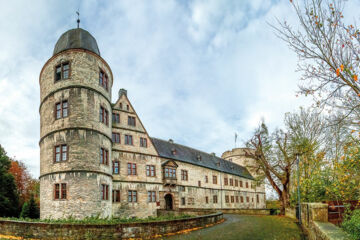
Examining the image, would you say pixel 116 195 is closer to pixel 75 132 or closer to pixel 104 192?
pixel 104 192

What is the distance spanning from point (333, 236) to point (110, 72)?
21.1 metres

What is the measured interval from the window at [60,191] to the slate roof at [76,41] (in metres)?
10.5

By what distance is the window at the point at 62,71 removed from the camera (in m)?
20.1

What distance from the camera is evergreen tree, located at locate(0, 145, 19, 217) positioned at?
30.9 m

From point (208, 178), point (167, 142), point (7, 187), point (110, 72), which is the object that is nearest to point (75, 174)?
point (110, 72)

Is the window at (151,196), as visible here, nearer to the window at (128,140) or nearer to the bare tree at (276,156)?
the window at (128,140)

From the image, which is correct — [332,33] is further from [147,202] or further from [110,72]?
[147,202]

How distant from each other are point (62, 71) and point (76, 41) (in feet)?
9.29

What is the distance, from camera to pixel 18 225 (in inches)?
535

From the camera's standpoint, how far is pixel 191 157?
124 feet

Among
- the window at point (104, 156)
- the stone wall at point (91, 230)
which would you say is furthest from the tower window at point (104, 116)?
the stone wall at point (91, 230)

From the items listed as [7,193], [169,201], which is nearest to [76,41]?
[169,201]

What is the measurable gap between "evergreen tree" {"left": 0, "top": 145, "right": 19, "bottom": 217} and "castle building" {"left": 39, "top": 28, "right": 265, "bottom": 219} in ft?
52.1

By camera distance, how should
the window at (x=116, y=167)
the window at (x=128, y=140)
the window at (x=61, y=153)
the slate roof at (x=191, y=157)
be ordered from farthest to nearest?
the slate roof at (x=191, y=157) < the window at (x=128, y=140) < the window at (x=116, y=167) < the window at (x=61, y=153)
